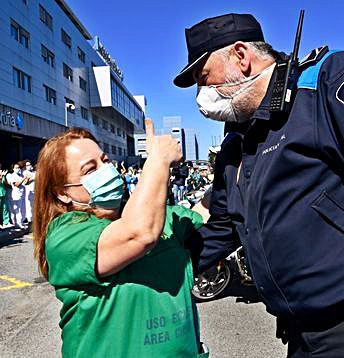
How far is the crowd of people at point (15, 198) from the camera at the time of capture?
1253cm

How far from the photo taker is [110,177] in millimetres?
1830

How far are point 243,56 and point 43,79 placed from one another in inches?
1281

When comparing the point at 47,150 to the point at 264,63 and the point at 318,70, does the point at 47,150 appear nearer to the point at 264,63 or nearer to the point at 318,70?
the point at 264,63

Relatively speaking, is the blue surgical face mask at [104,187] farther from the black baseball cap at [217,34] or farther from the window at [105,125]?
the window at [105,125]

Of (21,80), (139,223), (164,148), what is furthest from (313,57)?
(21,80)

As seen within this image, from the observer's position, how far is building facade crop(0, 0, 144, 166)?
25.8m

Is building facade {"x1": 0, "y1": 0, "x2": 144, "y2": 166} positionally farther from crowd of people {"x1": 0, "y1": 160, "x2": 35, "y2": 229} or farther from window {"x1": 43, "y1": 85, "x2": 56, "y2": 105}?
crowd of people {"x1": 0, "y1": 160, "x2": 35, "y2": 229}

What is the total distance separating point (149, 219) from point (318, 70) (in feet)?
2.62

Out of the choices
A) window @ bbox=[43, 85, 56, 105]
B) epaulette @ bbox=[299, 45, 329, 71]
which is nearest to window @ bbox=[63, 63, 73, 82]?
window @ bbox=[43, 85, 56, 105]

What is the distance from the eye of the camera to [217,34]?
5.79 ft

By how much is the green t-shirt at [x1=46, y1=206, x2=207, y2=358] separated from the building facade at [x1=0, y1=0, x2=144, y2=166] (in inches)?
926

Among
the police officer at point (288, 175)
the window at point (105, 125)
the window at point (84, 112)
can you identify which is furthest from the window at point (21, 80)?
the police officer at point (288, 175)

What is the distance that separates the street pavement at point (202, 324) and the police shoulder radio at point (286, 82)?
9.57 ft

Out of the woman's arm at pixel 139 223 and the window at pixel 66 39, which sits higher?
the window at pixel 66 39
